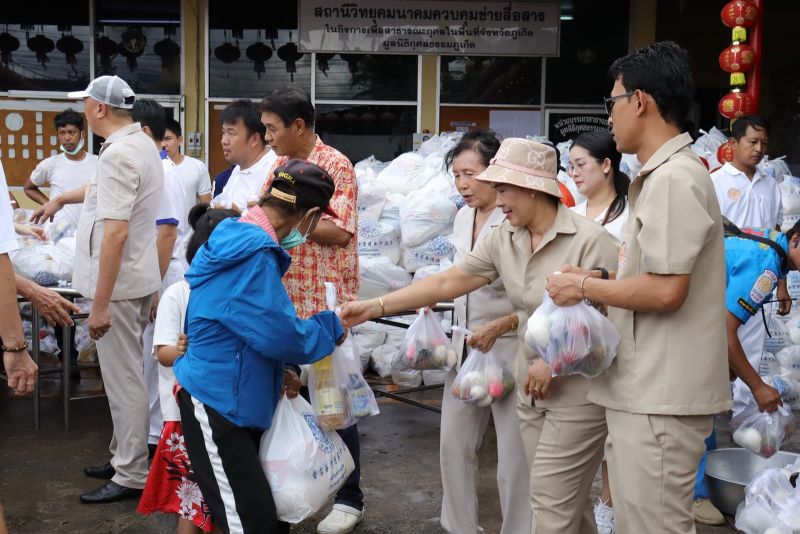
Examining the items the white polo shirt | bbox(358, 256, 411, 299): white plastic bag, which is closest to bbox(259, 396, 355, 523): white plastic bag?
bbox(358, 256, 411, 299): white plastic bag

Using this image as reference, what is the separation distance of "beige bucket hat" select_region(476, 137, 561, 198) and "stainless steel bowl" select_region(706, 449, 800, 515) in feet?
7.14

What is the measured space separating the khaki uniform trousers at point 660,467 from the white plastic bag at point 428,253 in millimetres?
4142

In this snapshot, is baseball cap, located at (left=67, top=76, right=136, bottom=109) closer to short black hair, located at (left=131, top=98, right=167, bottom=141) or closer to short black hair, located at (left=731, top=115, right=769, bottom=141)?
short black hair, located at (left=131, top=98, right=167, bottom=141)

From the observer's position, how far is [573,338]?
2.62 metres

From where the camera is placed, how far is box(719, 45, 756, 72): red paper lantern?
7836 mm

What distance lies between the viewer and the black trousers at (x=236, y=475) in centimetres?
292

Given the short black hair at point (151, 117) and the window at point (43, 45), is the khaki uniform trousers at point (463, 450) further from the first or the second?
the window at point (43, 45)

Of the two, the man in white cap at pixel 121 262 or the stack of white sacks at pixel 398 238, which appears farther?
the stack of white sacks at pixel 398 238

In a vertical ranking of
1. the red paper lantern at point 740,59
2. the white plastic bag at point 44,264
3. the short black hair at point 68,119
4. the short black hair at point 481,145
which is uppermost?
the red paper lantern at point 740,59

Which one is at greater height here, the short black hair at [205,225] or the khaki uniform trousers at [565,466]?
the short black hair at [205,225]

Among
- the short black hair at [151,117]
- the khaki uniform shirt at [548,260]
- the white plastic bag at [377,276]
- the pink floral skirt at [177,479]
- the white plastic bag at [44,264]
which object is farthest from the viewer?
the white plastic bag at [377,276]

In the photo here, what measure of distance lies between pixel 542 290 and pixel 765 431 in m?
1.68

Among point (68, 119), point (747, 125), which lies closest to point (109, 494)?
point (68, 119)

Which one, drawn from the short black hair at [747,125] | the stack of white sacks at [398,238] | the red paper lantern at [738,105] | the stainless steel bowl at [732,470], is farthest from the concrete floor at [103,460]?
the red paper lantern at [738,105]
